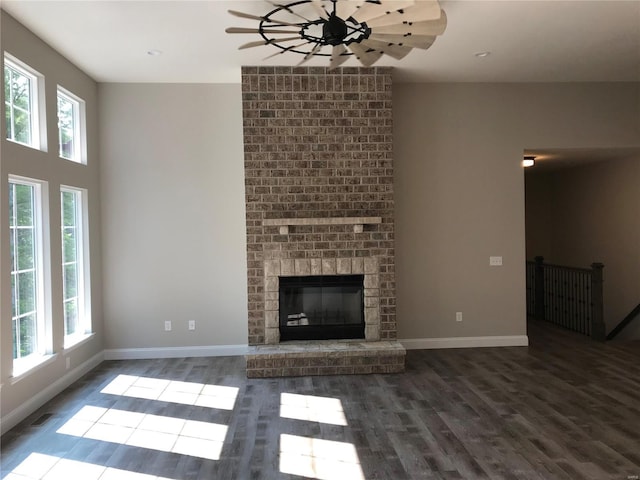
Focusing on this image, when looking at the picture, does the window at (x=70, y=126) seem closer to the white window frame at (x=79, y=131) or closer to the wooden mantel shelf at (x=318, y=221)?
the white window frame at (x=79, y=131)

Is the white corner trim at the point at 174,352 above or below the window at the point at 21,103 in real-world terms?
below

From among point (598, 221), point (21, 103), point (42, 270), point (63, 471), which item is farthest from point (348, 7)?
point (598, 221)

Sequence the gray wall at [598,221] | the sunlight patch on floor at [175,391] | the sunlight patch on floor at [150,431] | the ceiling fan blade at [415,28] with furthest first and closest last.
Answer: the gray wall at [598,221], the sunlight patch on floor at [175,391], the sunlight patch on floor at [150,431], the ceiling fan blade at [415,28]

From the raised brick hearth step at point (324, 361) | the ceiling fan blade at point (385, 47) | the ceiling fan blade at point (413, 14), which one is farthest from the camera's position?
the raised brick hearth step at point (324, 361)

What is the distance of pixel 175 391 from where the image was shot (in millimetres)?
4480

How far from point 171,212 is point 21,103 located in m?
1.96

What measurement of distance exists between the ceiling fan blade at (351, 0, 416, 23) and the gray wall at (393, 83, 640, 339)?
→ 10.8 ft

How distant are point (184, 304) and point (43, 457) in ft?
8.57

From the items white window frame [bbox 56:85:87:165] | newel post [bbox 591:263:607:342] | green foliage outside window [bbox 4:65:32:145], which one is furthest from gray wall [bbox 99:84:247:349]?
newel post [bbox 591:263:607:342]

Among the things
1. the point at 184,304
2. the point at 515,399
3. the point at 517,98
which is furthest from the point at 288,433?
the point at 517,98

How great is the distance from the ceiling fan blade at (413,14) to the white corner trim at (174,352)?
13.3 feet

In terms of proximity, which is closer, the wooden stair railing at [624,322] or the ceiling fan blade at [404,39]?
the ceiling fan blade at [404,39]

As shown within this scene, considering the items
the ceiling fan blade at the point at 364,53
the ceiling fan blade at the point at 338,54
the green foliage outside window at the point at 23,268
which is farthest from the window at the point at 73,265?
the ceiling fan blade at the point at 364,53

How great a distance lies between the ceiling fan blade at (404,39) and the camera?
3000 millimetres
